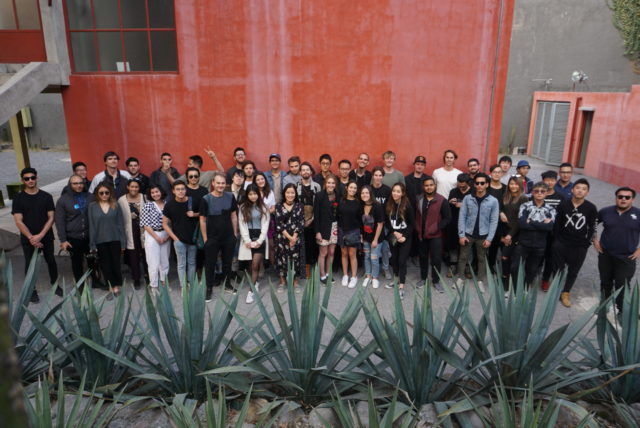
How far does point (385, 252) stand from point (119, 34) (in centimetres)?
667

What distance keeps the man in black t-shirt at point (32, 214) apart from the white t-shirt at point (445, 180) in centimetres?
536

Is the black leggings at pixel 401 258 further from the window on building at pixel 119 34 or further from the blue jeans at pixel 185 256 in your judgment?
the window on building at pixel 119 34

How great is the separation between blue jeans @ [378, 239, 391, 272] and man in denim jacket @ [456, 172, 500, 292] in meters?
0.99

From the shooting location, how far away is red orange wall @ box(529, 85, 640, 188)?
504 inches

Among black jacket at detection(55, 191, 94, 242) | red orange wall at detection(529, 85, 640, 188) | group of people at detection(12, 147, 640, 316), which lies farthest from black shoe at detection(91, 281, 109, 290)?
red orange wall at detection(529, 85, 640, 188)

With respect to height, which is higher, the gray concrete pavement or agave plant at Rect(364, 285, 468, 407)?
agave plant at Rect(364, 285, 468, 407)

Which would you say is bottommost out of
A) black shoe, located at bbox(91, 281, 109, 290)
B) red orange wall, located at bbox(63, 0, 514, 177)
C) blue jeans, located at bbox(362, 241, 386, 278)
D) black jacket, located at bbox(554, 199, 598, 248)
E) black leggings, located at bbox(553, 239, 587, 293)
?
black shoe, located at bbox(91, 281, 109, 290)

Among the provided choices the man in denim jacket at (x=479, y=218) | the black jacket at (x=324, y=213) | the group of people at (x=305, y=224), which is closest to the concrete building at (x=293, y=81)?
the group of people at (x=305, y=224)

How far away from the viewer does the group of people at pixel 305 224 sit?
5656 millimetres

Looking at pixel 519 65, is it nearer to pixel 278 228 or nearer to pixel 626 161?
pixel 626 161

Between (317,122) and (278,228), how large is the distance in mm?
2276

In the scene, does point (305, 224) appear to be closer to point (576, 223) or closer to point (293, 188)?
point (293, 188)

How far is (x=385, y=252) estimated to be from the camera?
6.39m

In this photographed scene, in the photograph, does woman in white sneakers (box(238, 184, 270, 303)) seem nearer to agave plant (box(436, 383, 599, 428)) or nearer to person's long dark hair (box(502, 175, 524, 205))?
person's long dark hair (box(502, 175, 524, 205))
